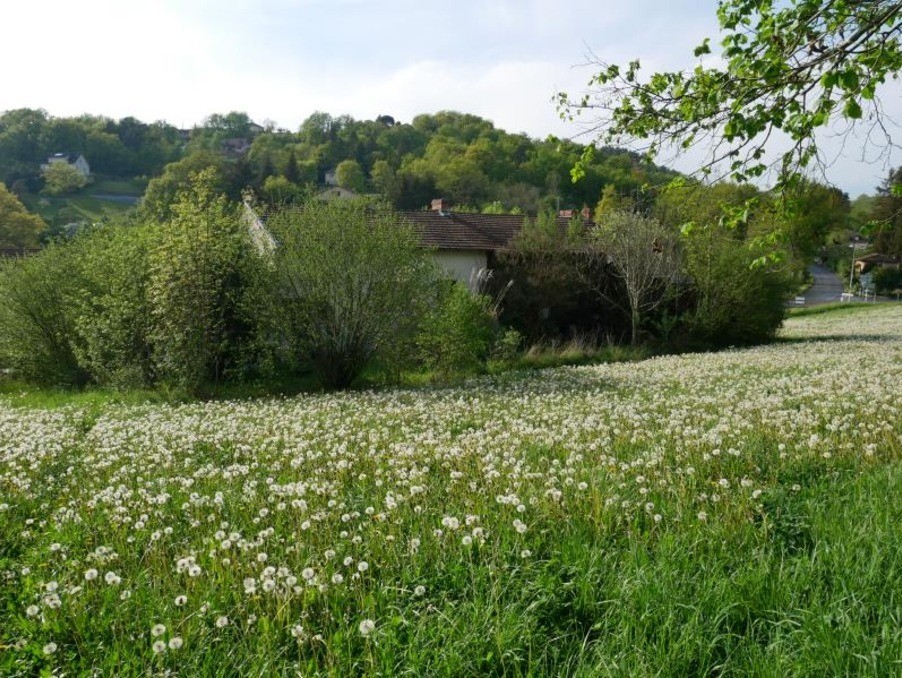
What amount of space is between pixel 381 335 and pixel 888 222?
1067 cm

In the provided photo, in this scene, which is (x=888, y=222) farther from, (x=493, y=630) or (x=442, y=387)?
(x=442, y=387)

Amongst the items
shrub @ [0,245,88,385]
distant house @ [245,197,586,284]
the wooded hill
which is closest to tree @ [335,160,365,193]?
the wooded hill

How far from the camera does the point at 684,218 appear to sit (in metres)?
28.9

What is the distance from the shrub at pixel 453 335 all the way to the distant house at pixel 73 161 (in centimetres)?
12523

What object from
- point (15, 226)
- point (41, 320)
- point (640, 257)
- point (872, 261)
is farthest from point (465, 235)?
point (872, 261)

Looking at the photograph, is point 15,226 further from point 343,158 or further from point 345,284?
point 343,158

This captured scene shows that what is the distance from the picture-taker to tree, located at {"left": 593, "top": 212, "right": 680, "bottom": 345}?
85.6 feet

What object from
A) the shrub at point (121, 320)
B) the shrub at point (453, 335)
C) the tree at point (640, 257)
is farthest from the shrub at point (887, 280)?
the shrub at point (121, 320)

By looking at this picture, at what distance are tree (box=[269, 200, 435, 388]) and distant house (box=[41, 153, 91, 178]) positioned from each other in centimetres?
12473

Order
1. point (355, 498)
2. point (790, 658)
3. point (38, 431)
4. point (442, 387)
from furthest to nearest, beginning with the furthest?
1. point (442, 387)
2. point (38, 431)
3. point (355, 498)
4. point (790, 658)

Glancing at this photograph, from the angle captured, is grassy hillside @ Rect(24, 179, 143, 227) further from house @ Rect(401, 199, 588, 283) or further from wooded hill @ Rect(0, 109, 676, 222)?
house @ Rect(401, 199, 588, 283)

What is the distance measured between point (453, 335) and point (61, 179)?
368 feet

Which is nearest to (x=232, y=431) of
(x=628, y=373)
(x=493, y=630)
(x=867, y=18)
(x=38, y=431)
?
(x=38, y=431)

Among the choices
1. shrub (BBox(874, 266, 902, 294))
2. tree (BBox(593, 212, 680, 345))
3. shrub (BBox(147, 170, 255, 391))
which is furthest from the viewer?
shrub (BBox(874, 266, 902, 294))
